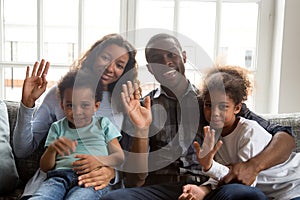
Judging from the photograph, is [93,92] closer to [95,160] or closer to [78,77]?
[78,77]

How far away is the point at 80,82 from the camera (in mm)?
1646

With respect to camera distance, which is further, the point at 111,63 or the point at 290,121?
the point at 290,121

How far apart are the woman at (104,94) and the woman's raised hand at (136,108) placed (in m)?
0.08

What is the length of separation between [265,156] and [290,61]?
2.36 feet

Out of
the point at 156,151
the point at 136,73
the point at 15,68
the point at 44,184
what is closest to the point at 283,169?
the point at 156,151

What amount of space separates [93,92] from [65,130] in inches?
7.1

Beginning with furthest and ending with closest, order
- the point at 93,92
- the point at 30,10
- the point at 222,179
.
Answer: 1. the point at 30,10
2. the point at 93,92
3. the point at 222,179

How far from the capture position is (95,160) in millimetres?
1630

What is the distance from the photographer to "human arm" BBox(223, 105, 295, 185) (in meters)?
1.55

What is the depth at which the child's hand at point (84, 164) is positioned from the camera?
5.27ft

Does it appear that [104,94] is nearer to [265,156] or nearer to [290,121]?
[265,156]

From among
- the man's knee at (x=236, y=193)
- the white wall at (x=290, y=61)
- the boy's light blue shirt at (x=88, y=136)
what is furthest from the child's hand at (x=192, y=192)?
the white wall at (x=290, y=61)

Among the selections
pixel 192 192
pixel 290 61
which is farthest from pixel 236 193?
pixel 290 61

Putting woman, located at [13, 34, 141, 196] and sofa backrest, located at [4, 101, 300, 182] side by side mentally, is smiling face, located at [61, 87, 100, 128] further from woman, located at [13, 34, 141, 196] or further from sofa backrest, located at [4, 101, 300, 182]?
sofa backrest, located at [4, 101, 300, 182]
